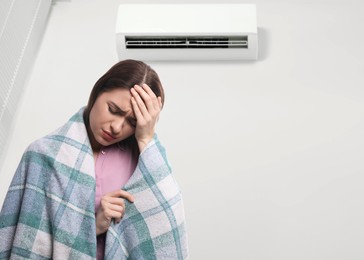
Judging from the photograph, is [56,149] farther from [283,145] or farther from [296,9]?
[296,9]

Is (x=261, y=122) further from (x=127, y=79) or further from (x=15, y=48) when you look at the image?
(x=127, y=79)

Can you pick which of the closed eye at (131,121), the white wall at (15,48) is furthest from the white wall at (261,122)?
the closed eye at (131,121)

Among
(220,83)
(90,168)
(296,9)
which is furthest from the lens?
(296,9)

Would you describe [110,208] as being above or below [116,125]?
below

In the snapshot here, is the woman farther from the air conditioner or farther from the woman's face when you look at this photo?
the air conditioner

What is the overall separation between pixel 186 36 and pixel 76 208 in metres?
1.37

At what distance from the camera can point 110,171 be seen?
2762 mm

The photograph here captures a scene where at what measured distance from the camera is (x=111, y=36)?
13.4ft

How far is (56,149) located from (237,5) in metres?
1.46

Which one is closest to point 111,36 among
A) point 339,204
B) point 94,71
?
point 94,71

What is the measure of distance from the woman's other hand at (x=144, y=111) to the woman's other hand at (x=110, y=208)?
0.38ft

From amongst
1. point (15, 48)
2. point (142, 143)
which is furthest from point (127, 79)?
point (15, 48)

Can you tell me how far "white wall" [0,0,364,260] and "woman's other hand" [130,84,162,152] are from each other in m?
0.88

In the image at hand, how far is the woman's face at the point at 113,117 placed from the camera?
2.72 metres
